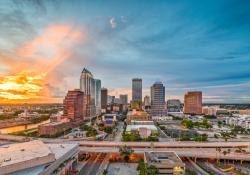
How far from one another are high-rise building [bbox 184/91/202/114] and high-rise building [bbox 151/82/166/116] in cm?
3386

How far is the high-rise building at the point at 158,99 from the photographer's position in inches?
4365

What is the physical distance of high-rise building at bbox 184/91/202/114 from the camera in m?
138

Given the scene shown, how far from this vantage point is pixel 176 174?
2941cm

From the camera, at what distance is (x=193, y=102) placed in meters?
141

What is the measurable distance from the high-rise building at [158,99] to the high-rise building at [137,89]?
52771 millimetres

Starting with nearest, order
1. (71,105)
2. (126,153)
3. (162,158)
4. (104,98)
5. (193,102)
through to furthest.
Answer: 1. (162,158)
2. (126,153)
3. (71,105)
4. (193,102)
5. (104,98)

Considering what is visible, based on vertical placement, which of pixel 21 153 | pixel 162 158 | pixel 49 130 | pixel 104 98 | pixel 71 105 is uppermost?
pixel 104 98

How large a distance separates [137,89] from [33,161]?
144637mm

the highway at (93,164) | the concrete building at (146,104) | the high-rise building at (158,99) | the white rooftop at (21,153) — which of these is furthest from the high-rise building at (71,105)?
the concrete building at (146,104)

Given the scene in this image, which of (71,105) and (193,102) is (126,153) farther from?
(193,102)

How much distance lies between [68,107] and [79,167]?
173 ft

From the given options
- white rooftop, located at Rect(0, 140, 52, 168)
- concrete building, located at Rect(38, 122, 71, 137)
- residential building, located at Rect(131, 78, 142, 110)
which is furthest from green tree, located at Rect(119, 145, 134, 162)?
residential building, located at Rect(131, 78, 142, 110)

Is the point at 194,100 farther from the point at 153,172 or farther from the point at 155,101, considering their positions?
the point at 153,172

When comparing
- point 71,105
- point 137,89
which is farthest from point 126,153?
point 137,89
